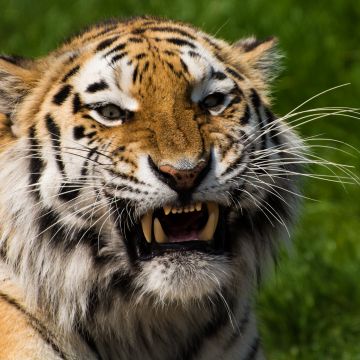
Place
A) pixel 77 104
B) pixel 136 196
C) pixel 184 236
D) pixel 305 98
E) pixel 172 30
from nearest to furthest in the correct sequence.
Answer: pixel 136 196 → pixel 184 236 → pixel 77 104 → pixel 172 30 → pixel 305 98

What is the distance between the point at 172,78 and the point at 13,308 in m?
0.88

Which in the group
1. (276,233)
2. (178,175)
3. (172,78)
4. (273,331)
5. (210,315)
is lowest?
(273,331)

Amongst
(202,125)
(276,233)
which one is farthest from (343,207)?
(202,125)

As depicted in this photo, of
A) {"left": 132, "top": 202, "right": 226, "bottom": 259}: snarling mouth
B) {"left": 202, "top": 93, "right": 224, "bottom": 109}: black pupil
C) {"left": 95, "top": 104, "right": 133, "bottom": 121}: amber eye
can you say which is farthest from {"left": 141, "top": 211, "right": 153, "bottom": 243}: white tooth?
{"left": 202, "top": 93, "right": 224, "bottom": 109}: black pupil

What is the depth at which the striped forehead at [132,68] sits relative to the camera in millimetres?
3271

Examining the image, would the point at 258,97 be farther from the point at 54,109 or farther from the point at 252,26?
the point at 252,26

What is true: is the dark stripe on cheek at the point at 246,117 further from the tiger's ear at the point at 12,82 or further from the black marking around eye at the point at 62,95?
the tiger's ear at the point at 12,82

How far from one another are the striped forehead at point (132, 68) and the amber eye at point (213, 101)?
0.02 metres

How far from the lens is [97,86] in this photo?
331cm

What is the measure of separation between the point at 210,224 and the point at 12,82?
2.59ft

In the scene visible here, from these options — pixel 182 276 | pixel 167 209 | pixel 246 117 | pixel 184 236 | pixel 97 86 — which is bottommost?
pixel 182 276

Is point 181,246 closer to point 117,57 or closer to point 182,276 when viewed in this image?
point 182,276

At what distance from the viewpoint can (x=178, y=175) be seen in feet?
9.85

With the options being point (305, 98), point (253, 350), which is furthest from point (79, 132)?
point (305, 98)
